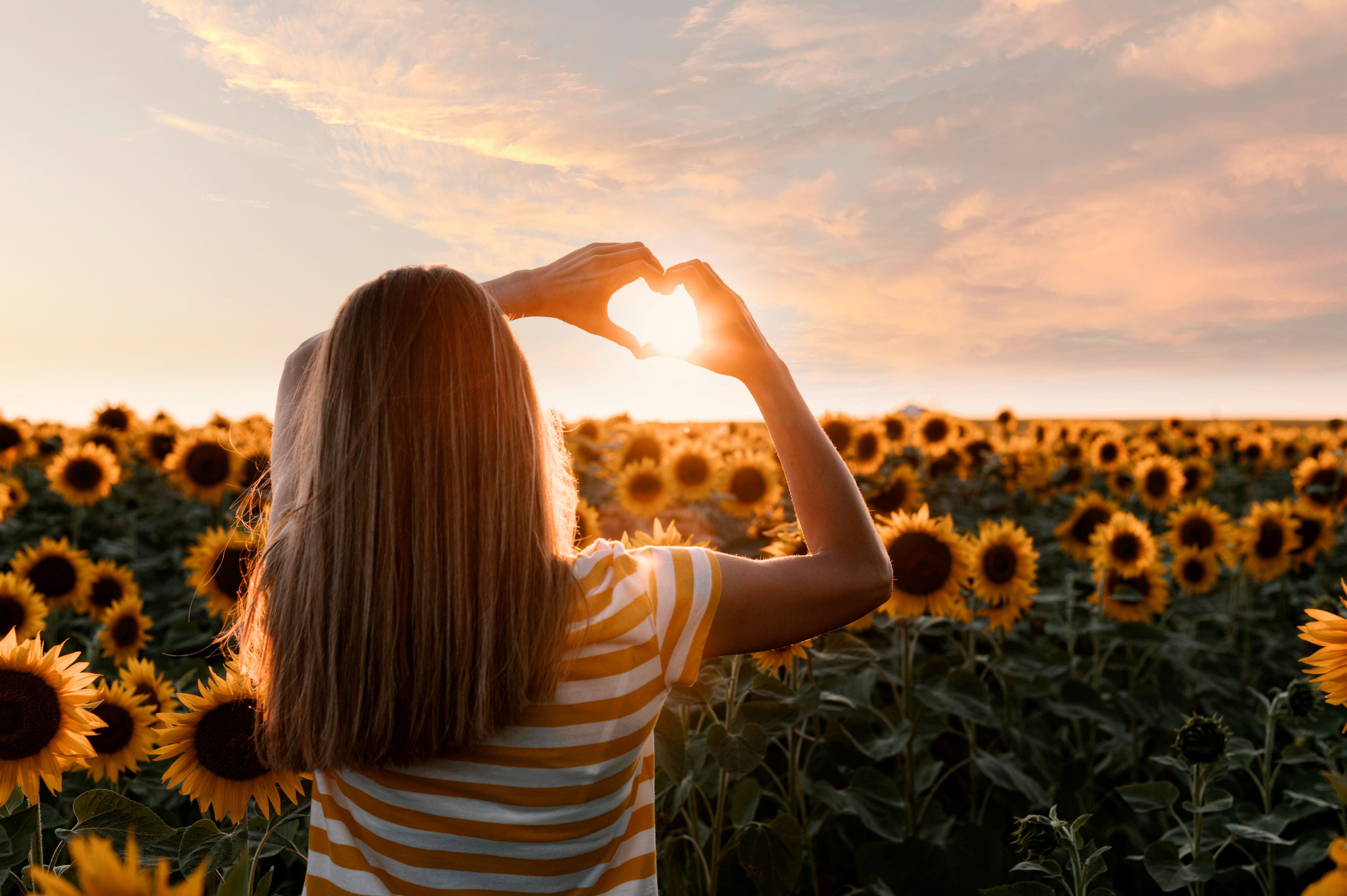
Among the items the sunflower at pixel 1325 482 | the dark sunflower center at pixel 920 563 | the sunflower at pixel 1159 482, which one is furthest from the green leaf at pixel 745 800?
the sunflower at pixel 1159 482

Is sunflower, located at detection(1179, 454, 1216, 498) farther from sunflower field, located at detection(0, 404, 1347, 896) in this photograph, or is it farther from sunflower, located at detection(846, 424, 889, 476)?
sunflower, located at detection(846, 424, 889, 476)

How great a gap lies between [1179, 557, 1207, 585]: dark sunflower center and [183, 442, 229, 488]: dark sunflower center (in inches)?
322

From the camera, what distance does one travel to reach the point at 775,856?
2.78 m

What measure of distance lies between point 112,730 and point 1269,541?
7500mm

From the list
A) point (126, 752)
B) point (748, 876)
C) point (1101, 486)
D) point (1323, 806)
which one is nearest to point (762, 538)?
point (748, 876)

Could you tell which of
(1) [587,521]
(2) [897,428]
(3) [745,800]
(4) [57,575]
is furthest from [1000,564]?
(4) [57,575]

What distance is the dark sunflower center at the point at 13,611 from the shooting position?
4.04 metres

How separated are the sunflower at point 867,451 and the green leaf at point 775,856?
218 inches

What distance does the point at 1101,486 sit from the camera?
10.7m

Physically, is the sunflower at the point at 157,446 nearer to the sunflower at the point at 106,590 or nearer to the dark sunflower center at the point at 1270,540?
the sunflower at the point at 106,590

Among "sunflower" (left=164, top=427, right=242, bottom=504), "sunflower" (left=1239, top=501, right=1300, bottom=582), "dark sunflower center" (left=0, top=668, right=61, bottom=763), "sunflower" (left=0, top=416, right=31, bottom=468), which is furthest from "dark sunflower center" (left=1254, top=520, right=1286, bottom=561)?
"sunflower" (left=0, top=416, right=31, bottom=468)

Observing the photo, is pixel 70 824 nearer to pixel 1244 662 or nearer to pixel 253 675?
pixel 253 675

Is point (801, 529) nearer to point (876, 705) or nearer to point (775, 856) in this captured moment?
point (775, 856)

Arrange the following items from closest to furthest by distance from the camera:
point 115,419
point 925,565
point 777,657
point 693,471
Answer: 1. point 777,657
2. point 925,565
3. point 693,471
4. point 115,419
